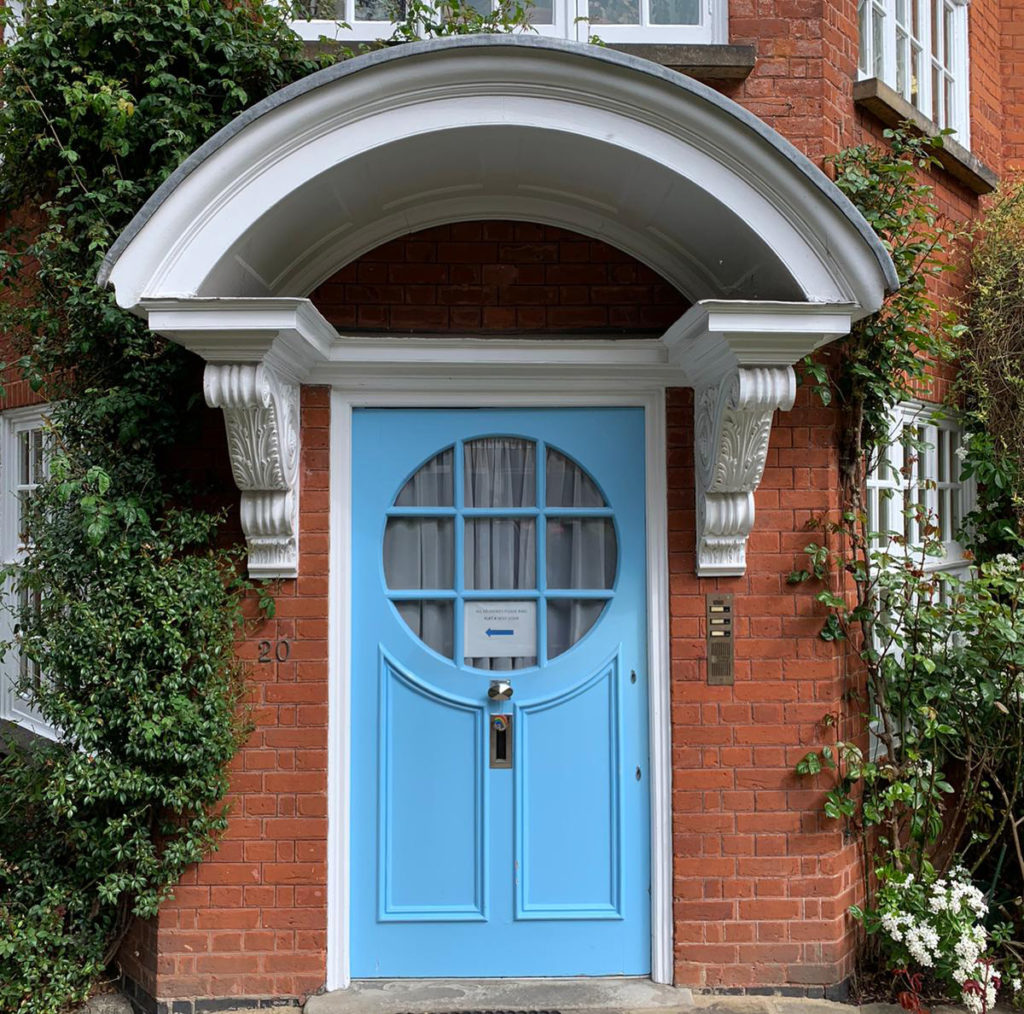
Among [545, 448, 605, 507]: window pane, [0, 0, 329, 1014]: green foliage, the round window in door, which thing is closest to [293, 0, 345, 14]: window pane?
[0, 0, 329, 1014]: green foliage

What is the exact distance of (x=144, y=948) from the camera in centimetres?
383

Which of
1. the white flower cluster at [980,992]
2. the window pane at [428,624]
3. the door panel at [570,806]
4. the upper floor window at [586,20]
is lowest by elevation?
the white flower cluster at [980,992]

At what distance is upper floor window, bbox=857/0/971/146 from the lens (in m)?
4.74

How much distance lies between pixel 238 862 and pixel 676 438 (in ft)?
8.30

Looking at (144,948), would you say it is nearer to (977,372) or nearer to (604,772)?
(604,772)

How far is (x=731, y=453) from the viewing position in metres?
3.65

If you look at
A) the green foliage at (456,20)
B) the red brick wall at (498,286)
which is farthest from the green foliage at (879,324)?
the green foliage at (456,20)

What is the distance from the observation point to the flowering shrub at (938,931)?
362cm

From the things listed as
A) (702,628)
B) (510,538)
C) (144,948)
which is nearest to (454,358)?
(510,538)

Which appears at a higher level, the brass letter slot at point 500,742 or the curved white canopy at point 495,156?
the curved white canopy at point 495,156

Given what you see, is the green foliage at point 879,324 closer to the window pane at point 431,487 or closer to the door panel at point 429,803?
the window pane at point 431,487

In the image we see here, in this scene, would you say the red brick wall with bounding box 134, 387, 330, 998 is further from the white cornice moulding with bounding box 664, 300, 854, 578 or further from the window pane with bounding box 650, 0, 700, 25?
the window pane with bounding box 650, 0, 700, 25

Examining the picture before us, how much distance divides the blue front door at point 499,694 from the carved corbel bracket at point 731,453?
0.29 meters

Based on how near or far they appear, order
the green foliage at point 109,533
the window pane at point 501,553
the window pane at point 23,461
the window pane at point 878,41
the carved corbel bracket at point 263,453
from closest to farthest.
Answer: the carved corbel bracket at point 263,453, the green foliage at point 109,533, the window pane at point 501,553, the window pane at point 878,41, the window pane at point 23,461
